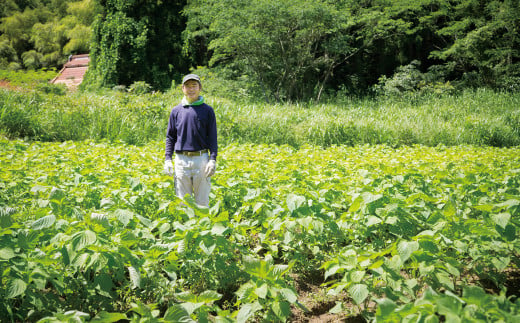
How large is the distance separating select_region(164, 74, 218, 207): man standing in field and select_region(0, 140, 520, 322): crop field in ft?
0.67

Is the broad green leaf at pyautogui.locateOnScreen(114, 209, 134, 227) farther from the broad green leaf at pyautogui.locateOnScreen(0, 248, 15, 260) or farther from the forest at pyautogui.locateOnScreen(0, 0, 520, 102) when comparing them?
the forest at pyautogui.locateOnScreen(0, 0, 520, 102)

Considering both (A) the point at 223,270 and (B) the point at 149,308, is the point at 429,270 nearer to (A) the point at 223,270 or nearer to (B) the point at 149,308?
(A) the point at 223,270

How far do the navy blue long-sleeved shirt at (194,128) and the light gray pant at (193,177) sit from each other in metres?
0.11

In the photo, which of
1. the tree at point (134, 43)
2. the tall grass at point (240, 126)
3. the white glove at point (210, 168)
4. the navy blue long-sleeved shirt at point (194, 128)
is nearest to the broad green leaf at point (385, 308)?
the white glove at point (210, 168)

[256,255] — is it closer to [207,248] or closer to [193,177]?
[207,248]

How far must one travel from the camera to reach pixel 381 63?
62.3 ft

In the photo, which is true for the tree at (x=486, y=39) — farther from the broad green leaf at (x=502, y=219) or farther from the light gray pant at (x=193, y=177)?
the light gray pant at (x=193, y=177)

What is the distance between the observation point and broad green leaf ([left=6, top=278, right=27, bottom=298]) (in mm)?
1644

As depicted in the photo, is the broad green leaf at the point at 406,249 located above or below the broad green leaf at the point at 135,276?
above

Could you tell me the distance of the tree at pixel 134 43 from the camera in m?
17.6

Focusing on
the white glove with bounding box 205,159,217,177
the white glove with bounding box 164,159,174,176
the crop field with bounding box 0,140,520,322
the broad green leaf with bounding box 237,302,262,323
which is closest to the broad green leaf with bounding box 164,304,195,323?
the crop field with bounding box 0,140,520,322

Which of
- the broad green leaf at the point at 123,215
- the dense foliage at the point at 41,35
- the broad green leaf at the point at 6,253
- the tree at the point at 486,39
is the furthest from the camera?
the dense foliage at the point at 41,35

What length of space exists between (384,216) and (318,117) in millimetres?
7292

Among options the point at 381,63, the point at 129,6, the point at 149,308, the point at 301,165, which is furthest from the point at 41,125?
the point at 381,63
